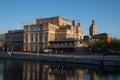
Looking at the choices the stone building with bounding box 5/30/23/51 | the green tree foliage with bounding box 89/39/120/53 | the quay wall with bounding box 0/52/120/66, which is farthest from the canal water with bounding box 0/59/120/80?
the stone building with bounding box 5/30/23/51

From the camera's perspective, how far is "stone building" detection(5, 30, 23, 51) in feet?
464

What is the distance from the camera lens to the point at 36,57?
284 feet

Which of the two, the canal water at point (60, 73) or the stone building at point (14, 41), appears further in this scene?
the stone building at point (14, 41)

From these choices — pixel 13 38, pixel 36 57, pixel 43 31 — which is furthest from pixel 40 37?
pixel 36 57

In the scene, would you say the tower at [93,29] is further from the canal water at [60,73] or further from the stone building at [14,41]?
the canal water at [60,73]

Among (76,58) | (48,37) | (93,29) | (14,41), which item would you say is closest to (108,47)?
(76,58)

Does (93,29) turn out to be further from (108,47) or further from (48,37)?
(108,47)

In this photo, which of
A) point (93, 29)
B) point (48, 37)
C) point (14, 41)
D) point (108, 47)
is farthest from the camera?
point (93, 29)

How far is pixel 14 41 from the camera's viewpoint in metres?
144

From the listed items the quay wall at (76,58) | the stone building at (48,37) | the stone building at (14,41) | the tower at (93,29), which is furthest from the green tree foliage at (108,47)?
the tower at (93,29)

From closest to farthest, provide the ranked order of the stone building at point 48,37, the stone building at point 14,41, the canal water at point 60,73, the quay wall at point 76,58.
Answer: the canal water at point 60,73, the quay wall at point 76,58, the stone building at point 48,37, the stone building at point 14,41

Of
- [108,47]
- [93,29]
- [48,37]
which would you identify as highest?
[93,29]

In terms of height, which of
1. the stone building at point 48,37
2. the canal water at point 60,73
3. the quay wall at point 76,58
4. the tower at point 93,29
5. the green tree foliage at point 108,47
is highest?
the tower at point 93,29

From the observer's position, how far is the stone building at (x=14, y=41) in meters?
141
